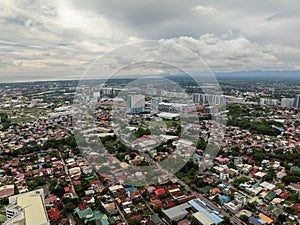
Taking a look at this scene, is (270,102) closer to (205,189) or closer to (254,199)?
(254,199)

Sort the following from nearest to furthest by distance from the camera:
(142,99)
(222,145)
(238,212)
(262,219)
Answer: (262,219) < (238,212) < (222,145) < (142,99)

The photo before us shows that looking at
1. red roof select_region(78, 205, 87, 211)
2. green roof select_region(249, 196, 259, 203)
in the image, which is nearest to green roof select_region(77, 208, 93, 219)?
red roof select_region(78, 205, 87, 211)

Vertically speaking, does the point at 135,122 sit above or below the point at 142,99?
below

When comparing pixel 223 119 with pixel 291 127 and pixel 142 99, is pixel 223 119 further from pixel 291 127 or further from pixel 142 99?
pixel 142 99

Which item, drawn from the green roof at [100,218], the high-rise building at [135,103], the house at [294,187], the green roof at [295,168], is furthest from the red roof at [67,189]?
the high-rise building at [135,103]

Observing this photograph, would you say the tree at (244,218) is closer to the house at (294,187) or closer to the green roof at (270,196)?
the green roof at (270,196)

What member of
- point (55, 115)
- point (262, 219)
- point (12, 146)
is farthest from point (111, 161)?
point (55, 115)

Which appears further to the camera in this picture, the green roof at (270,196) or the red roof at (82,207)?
the green roof at (270,196)

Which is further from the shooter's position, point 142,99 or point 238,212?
point 142,99
